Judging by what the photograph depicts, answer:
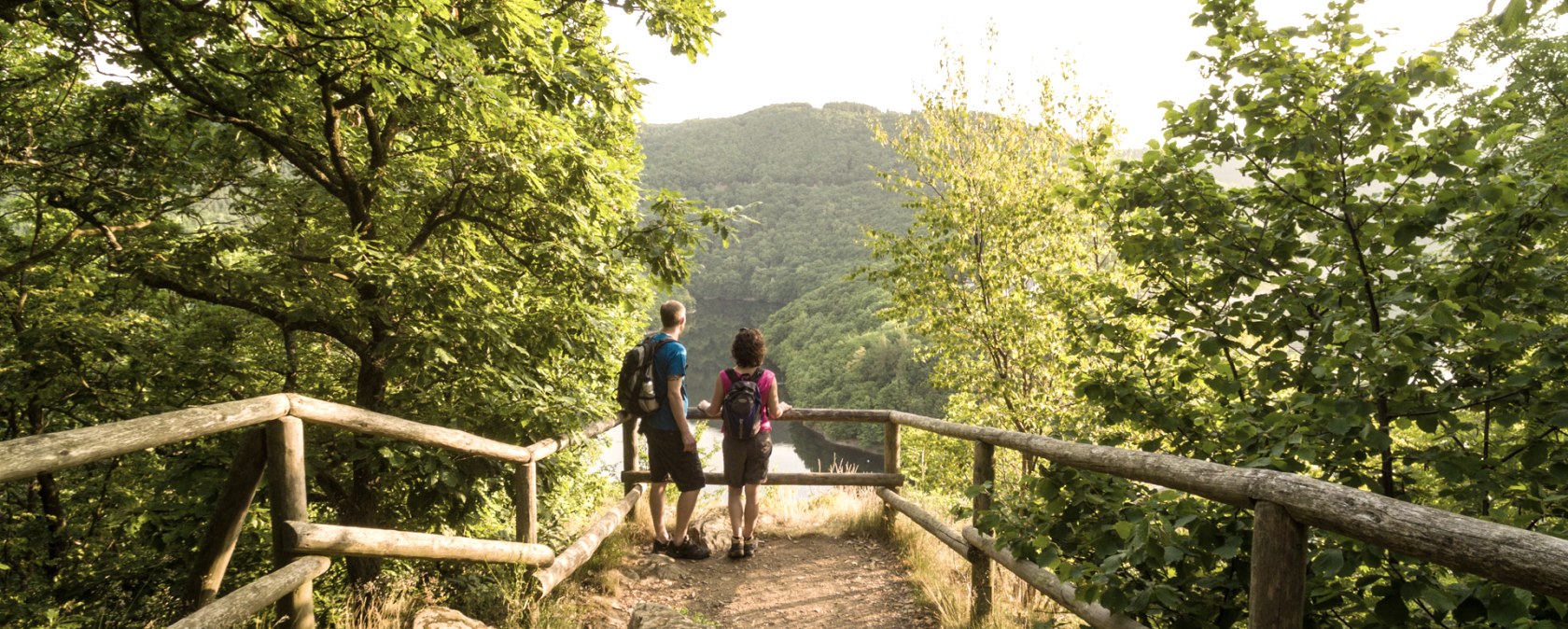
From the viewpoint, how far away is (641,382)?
209 inches

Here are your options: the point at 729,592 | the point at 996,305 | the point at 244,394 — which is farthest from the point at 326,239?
the point at 996,305

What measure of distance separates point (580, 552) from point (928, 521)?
2371 mm

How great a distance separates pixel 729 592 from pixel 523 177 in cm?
318

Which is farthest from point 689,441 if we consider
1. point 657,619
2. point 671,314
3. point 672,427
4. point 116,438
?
point 116,438

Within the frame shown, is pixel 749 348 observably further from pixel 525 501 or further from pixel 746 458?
pixel 525 501

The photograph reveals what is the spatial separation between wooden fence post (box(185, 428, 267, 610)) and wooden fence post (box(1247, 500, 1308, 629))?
3.04 metres

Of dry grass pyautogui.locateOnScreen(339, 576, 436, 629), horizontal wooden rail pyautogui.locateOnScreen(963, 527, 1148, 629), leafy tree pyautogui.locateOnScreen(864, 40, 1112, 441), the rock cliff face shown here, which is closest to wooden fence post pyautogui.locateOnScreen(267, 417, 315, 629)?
dry grass pyautogui.locateOnScreen(339, 576, 436, 629)

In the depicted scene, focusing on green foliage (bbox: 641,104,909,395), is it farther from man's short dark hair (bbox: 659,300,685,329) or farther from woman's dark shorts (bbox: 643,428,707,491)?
man's short dark hair (bbox: 659,300,685,329)

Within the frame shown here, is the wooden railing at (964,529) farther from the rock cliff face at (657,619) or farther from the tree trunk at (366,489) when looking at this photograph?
the tree trunk at (366,489)

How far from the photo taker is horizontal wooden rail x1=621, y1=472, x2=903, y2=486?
635 centimetres

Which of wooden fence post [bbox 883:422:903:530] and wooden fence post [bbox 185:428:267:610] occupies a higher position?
wooden fence post [bbox 185:428:267:610]

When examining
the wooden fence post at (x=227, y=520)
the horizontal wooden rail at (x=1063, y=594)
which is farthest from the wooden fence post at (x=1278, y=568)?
the wooden fence post at (x=227, y=520)

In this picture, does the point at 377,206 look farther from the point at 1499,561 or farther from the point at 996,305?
the point at 996,305

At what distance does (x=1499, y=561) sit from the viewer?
1385mm
